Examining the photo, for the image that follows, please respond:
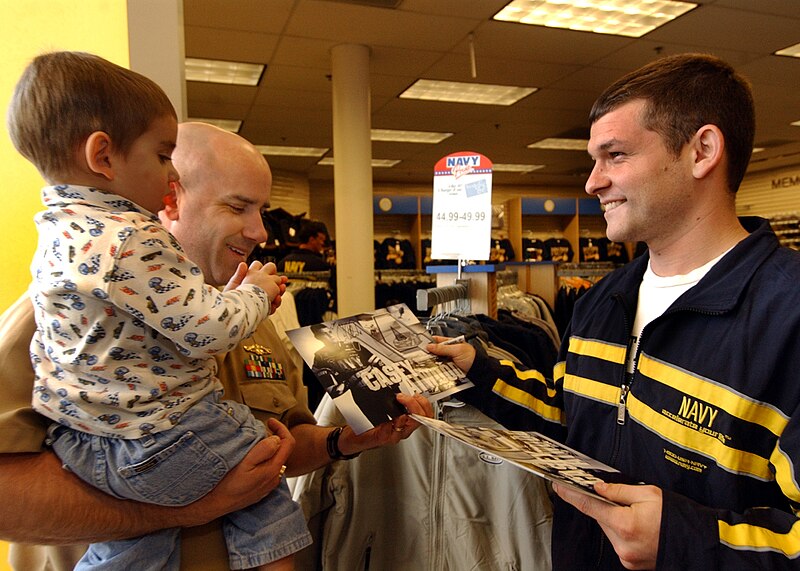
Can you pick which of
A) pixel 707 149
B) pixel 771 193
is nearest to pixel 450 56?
pixel 707 149

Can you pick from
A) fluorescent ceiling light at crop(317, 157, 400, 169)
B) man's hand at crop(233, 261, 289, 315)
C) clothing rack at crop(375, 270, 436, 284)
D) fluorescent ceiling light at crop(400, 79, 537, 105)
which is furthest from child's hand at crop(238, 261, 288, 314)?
fluorescent ceiling light at crop(317, 157, 400, 169)

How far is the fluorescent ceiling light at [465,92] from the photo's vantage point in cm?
663

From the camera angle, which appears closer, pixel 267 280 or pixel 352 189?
pixel 267 280

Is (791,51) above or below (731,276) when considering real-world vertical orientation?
above

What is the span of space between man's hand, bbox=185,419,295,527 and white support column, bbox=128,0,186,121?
0.96 meters

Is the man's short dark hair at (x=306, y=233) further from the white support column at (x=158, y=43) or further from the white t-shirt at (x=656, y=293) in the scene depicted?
the white t-shirt at (x=656, y=293)

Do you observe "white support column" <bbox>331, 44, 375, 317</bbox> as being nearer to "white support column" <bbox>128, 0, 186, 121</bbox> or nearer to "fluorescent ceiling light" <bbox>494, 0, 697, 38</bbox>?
"fluorescent ceiling light" <bbox>494, 0, 697, 38</bbox>

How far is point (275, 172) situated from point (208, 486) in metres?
11.5

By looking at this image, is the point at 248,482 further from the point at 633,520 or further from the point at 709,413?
the point at 709,413

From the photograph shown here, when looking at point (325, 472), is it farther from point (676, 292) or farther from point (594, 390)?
point (676, 292)

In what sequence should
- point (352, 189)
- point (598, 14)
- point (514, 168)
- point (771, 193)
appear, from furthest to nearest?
point (771, 193) → point (514, 168) → point (352, 189) → point (598, 14)

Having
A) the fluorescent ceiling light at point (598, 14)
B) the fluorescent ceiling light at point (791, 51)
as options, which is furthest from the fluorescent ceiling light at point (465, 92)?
the fluorescent ceiling light at point (791, 51)

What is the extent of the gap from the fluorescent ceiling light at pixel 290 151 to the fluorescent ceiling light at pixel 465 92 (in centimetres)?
353

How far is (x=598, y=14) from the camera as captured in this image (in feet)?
15.9
